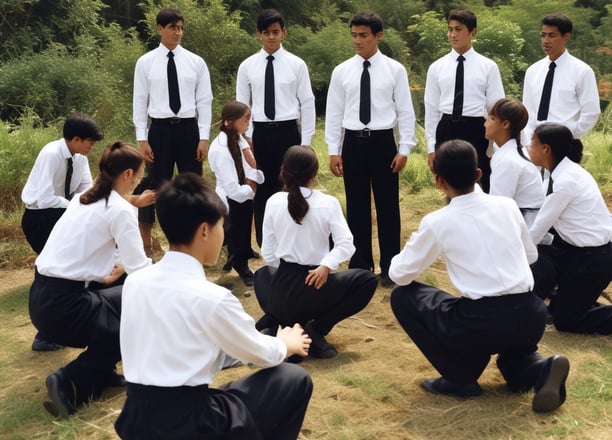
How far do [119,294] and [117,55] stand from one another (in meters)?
9.42

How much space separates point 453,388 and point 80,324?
203 centimetres

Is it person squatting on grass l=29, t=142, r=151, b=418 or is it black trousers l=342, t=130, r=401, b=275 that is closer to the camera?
person squatting on grass l=29, t=142, r=151, b=418

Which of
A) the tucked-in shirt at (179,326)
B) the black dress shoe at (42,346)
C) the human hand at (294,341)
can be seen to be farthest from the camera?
the black dress shoe at (42,346)

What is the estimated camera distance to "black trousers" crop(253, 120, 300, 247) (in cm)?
662

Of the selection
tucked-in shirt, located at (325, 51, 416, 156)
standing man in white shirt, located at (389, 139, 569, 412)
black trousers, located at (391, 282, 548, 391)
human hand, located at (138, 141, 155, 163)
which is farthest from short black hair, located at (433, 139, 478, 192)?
human hand, located at (138, 141, 155, 163)

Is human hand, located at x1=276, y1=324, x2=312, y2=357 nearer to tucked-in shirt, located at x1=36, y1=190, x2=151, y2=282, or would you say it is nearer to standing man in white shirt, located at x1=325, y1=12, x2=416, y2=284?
tucked-in shirt, located at x1=36, y1=190, x2=151, y2=282

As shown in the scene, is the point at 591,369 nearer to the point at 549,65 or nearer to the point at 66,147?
the point at 549,65

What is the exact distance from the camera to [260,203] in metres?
6.72

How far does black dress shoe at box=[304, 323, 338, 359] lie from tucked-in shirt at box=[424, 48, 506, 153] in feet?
7.50

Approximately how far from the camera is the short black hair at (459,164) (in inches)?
157

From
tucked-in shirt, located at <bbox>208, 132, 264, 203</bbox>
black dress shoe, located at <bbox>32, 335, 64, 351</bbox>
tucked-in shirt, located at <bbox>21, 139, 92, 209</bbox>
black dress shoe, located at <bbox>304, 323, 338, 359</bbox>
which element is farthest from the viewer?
tucked-in shirt, located at <bbox>208, 132, 264, 203</bbox>

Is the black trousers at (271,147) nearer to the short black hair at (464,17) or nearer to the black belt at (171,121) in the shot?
the black belt at (171,121)

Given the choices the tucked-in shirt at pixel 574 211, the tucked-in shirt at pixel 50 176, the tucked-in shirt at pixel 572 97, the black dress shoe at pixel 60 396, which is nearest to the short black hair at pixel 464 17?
the tucked-in shirt at pixel 572 97

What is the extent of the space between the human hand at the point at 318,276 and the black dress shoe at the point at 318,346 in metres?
0.39
